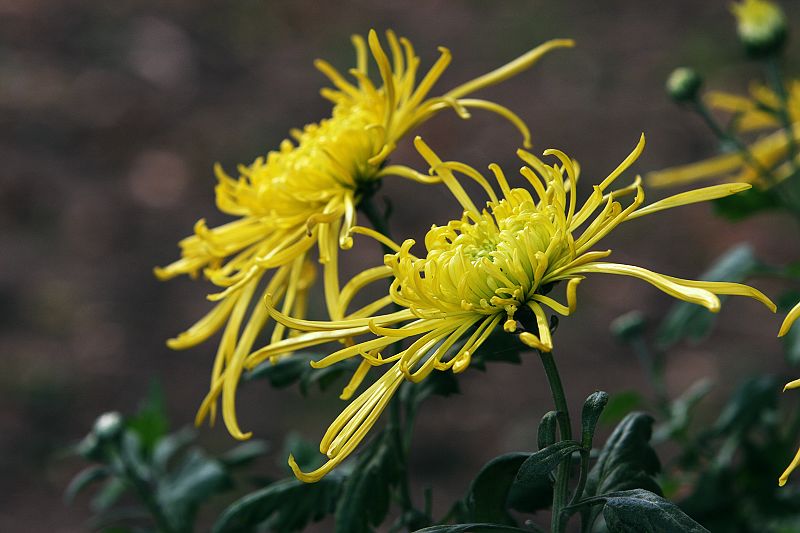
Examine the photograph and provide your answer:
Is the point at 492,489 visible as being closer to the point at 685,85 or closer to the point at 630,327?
the point at 630,327

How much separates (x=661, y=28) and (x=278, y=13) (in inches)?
65.8

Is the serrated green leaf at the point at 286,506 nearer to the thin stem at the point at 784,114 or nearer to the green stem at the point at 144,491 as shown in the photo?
the green stem at the point at 144,491

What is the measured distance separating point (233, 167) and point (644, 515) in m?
3.04

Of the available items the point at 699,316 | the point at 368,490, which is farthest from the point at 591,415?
the point at 699,316

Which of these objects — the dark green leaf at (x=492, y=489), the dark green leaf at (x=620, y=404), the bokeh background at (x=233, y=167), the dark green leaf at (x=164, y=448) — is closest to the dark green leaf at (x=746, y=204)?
the dark green leaf at (x=620, y=404)

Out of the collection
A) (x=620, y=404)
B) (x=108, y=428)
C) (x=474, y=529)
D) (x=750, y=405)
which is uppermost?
(x=108, y=428)

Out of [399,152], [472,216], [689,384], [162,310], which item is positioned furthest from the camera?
[399,152]

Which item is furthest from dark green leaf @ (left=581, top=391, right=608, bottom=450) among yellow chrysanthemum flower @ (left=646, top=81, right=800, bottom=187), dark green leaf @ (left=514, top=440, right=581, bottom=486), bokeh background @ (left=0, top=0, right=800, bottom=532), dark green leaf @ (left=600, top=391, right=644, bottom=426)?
bokeh background @ (left=0, top=0, right=800, bottom=532)

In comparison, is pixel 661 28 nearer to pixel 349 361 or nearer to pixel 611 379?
pixel 611 379

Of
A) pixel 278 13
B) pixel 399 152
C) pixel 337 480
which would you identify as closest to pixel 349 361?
pixel 337 480

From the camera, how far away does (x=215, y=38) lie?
4.45 metres

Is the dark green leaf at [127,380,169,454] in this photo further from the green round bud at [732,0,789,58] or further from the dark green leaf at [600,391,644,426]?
the green round bud at [732,0,789,58]

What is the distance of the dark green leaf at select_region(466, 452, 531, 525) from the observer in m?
0.91

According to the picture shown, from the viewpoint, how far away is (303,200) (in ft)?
3.64
